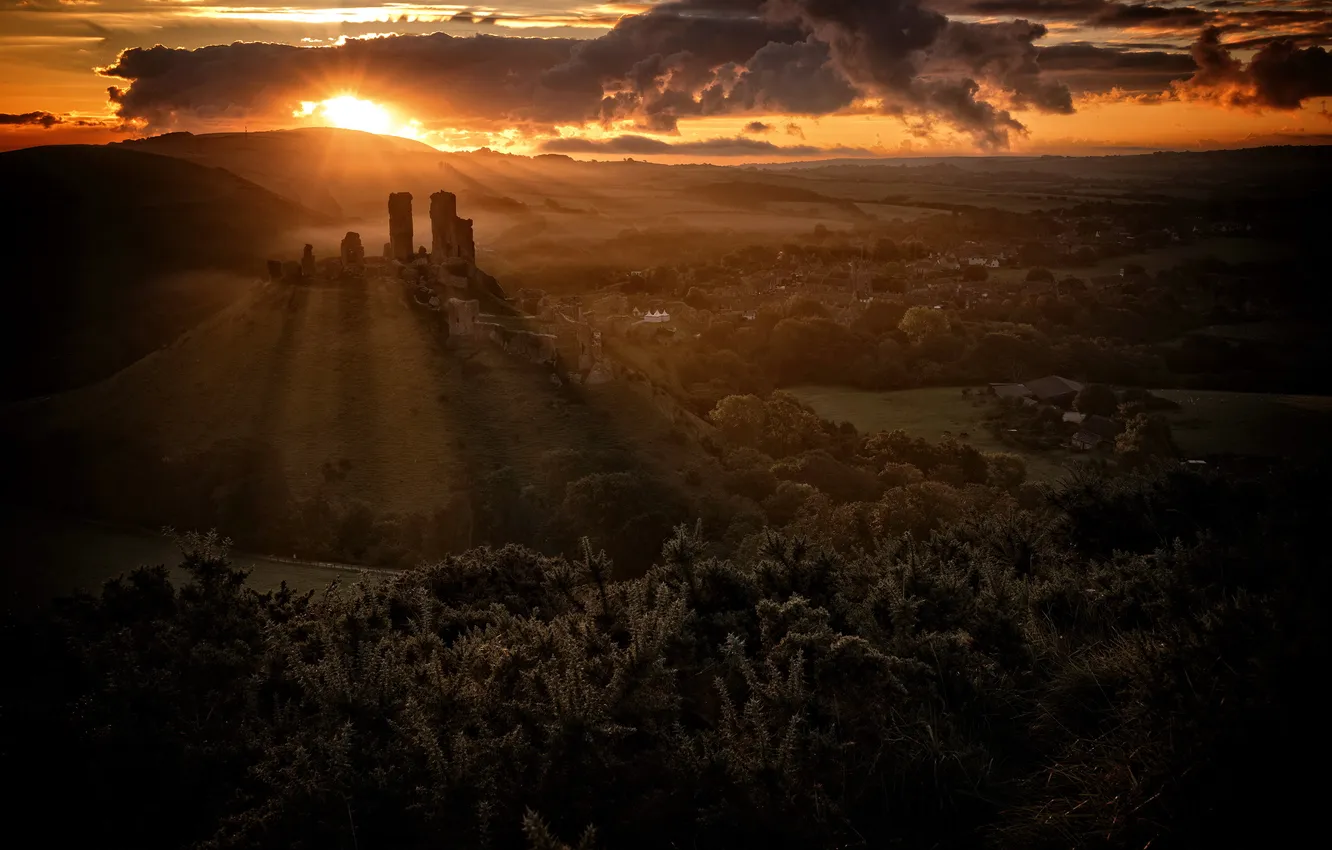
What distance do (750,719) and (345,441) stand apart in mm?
35085

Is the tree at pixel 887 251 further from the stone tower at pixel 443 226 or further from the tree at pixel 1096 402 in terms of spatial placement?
the stone tower at pixel 443 226

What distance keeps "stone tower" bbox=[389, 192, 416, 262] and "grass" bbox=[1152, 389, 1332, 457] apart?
1834 inches

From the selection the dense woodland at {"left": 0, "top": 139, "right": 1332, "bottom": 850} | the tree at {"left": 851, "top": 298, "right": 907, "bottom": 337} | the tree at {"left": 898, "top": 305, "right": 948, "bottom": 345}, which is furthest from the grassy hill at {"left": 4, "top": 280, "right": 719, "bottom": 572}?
the tree at {"left": 851, "top": 298, "right": 907, "bottom": 337}

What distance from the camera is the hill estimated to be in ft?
229

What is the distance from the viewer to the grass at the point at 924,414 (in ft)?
179

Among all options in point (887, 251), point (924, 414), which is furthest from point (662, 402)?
point (887, 251)

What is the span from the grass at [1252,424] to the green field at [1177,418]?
0.16 feet

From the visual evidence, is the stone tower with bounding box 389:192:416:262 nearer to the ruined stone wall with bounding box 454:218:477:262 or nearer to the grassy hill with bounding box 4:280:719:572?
the ruined stone wall with bounding box 454:218:477:262

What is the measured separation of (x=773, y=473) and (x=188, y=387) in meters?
28.2

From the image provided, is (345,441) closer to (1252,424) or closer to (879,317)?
(1252,424)

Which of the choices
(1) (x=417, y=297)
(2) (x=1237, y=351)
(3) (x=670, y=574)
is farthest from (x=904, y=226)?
(3) (x=670, y=574)

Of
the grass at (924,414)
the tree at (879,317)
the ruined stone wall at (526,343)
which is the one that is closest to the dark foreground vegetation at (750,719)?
the ruined stone wall at (526,343)

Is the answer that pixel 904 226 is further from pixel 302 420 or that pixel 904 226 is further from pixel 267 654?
pixel 267 654

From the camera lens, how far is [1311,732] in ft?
21.6
